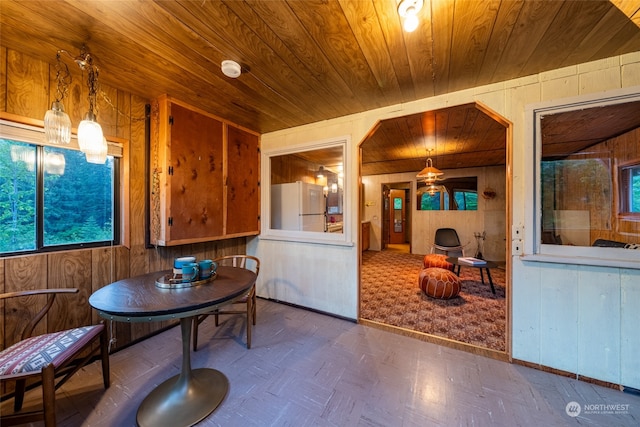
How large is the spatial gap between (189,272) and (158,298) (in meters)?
0.28

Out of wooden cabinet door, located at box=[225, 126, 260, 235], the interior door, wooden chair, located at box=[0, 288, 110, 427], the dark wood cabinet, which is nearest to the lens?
wooden chair, located at box=[0, 288, 110, 427]

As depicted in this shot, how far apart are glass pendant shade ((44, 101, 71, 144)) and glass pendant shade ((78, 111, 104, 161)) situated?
0.06 m

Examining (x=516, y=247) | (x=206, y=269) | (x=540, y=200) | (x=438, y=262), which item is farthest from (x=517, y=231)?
(x=206, y=269)

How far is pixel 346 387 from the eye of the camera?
64.3 inches

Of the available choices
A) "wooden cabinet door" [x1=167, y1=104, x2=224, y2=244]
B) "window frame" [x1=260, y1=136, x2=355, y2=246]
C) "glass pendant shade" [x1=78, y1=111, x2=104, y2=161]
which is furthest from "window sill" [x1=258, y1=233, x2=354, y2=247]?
"glass pendant shade" [x1=78, y1=111, x2=104, y2=161]

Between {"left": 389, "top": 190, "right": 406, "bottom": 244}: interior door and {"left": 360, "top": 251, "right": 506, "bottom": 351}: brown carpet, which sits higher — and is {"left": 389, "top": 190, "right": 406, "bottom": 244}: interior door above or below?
above

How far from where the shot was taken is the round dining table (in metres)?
1.18

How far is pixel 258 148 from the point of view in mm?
3240

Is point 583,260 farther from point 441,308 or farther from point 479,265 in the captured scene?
point 479,265

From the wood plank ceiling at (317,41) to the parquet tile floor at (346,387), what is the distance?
2.22 meters

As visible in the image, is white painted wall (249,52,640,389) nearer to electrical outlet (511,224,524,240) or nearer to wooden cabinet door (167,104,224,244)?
electrical outlet (511,224,524,240)

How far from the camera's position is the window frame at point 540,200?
1640 mm

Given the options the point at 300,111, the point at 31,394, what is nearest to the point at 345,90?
the point at 300,111

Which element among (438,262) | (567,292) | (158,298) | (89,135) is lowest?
(438,262)
